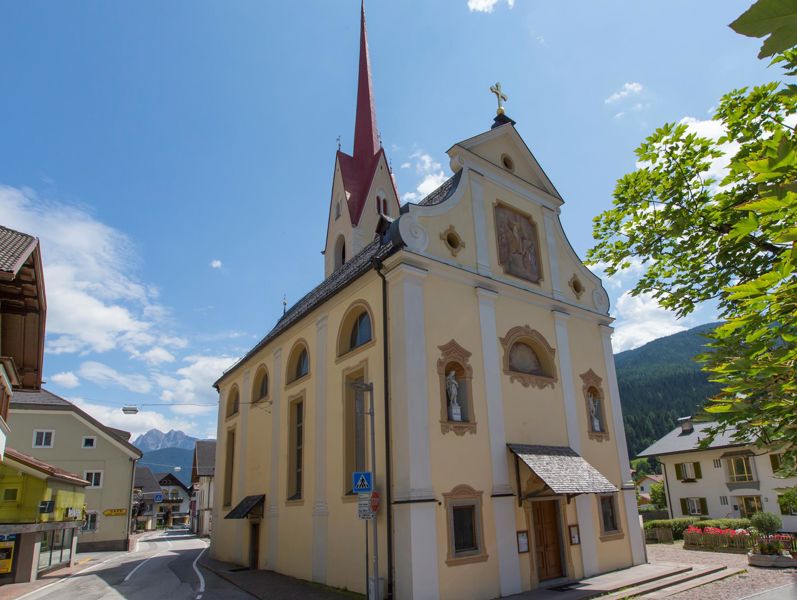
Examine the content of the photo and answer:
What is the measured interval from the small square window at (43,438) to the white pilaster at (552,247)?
3486 cm

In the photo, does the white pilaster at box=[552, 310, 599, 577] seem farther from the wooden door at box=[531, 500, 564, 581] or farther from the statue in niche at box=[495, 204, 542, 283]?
the statue in niche at box=[495, 204, 542, 283]

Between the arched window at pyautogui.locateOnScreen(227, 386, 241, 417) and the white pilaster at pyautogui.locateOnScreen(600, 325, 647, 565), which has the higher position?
the arched window at pyautogui.locateOnScreen(227, 386, 241, 417)

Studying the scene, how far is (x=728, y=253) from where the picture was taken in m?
7.06

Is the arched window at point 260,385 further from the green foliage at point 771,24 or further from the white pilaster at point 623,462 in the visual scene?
the green foliage at point 771,24

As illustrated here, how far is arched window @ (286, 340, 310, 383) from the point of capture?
19.8m

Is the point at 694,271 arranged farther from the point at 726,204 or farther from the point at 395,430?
the point at 395,430

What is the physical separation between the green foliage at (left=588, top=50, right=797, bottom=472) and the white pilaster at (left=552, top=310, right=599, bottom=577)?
8.96 m

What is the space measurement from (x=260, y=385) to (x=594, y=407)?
554 inches

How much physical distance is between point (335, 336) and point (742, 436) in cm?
1244

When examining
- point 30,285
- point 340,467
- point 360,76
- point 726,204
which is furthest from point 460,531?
point 360,76

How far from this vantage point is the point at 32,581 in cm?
2028

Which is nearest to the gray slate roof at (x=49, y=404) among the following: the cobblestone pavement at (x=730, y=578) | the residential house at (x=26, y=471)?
the residential house at (x=26, y=471)

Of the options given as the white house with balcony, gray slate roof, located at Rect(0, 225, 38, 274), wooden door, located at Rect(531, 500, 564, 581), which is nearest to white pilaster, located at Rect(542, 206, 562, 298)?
wooden door, located at Rect(531, 500, 564, 581)

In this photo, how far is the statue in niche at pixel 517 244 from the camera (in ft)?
56.5
